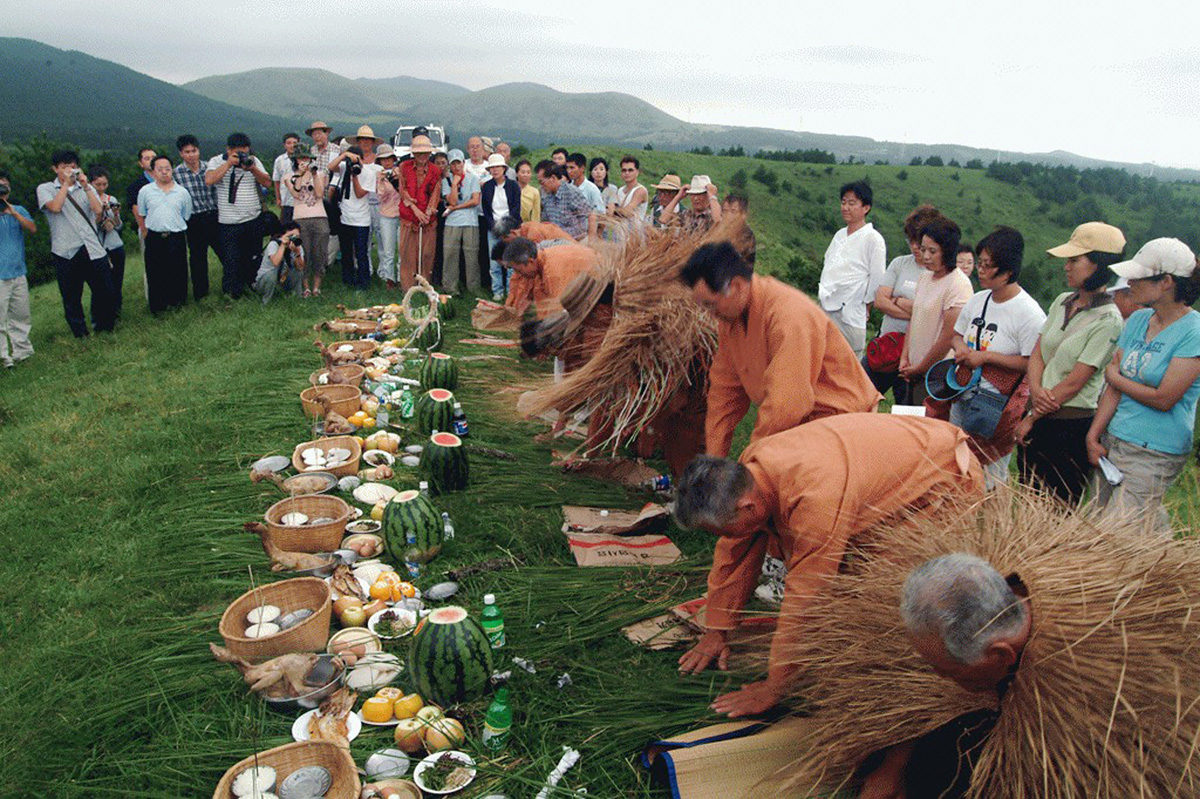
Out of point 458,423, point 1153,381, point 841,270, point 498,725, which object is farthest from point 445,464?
point 1153,381

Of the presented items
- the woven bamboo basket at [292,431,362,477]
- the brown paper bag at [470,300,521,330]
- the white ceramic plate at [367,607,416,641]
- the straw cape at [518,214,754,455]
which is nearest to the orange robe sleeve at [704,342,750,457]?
the straw cape at [518,214,754,455]

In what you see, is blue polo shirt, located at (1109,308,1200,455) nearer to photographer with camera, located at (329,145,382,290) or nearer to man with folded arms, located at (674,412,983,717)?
man with folded arms, located at (674,412,983,717)

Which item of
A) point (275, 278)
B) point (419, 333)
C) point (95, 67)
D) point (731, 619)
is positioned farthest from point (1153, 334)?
point (95, 67)

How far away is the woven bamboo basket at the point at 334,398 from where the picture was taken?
563 centimetres

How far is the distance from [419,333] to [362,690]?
4422 mm

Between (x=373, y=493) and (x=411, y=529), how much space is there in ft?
2.71

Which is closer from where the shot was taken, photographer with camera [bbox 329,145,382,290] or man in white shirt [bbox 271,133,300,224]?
man in white shirt [bbox 271,133,300,224]

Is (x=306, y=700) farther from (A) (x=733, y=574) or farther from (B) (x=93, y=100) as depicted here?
(B) (x=93, y=100)

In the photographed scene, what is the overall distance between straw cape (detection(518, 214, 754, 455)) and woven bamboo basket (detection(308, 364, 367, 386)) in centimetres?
255

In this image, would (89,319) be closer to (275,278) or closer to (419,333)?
(275,278)

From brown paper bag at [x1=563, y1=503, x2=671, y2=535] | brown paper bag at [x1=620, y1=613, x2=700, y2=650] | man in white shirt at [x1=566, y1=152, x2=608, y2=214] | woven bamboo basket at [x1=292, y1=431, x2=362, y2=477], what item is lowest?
→ brown paper bag at [x1=620, y1=613, x2=700, y2=650]

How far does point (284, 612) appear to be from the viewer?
11.1 ft

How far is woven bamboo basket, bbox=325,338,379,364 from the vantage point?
6961 millimetres

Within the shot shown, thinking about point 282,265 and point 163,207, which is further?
point 282,265
